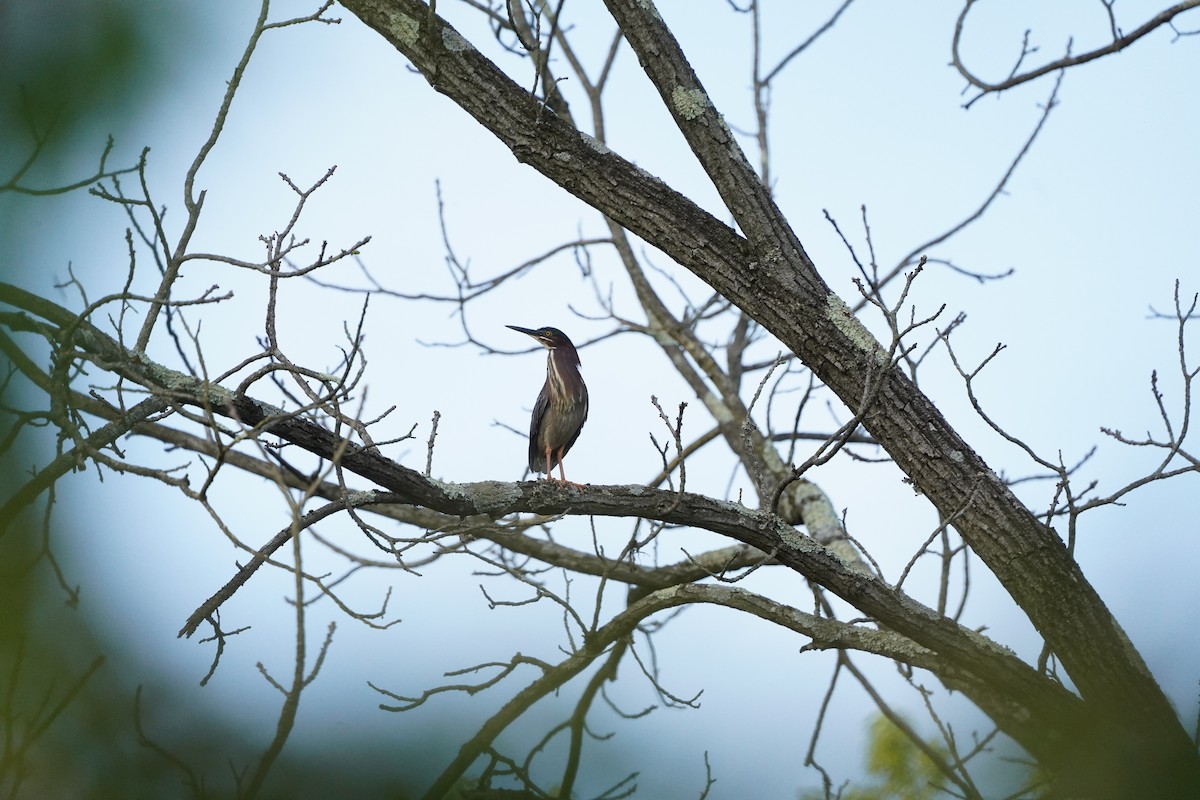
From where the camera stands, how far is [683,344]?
6148mm

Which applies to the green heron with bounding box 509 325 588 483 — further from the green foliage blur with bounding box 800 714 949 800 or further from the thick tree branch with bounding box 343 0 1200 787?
the green foliage blur with bounding box 800 714 949 800

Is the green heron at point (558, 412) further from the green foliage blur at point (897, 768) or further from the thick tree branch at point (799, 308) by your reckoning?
the green foliage blur at point (897, 768)

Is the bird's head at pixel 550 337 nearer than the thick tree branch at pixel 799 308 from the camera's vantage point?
No

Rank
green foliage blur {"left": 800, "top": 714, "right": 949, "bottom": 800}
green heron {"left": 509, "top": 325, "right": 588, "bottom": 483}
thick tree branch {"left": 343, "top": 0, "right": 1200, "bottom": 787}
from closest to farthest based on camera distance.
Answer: green foliage blur {"left": 800, "top": 714, "right": 949, "bottom": 800}
thick tree branch {"left": 343, "top": 0, "right": 1200, "bottom": 787}
green heron {"left": 509, "top": 325, "right": 588, "bottom": 483}

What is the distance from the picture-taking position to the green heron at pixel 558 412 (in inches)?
206

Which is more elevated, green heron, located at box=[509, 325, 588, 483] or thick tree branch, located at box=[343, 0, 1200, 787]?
green heron, located at box=[509, 325, 588, 483]

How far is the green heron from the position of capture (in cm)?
523

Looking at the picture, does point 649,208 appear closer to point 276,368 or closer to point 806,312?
point 806,312

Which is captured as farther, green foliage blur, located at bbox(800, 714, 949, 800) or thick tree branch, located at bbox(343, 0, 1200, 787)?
thick tree branch, located at bbox(343, 0, 1200, 787)

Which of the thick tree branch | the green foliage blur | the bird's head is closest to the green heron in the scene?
the bird's head

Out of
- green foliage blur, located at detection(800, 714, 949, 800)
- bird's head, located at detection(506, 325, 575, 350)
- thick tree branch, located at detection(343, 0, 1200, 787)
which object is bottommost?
green foliage blur, located at detection(800, 714, 949, 800)

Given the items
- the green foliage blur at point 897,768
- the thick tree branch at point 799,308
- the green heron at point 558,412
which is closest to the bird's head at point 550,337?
the green heron at point 558,412

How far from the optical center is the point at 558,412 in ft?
17.2

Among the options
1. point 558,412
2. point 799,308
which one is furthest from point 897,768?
point 558,412
